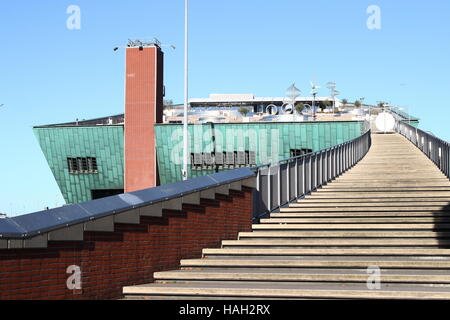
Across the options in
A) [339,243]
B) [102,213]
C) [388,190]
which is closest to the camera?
[102,213]

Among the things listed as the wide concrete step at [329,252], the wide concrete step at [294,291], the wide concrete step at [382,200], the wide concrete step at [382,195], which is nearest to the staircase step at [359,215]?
the wide concrete step at [382,200]

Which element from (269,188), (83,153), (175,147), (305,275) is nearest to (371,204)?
(269,188)

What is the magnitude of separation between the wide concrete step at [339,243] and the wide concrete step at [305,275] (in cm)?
180

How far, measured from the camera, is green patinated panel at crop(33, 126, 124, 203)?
71875 mm

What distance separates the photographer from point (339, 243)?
14.3 meters

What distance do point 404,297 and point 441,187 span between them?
12727 millimetres

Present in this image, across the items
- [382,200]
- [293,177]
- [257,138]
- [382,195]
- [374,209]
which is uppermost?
[257,138]

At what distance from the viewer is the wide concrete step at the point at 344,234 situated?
48.3 feet

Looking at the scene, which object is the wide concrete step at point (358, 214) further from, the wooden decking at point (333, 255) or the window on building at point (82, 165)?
the window on building at point (82, 165)

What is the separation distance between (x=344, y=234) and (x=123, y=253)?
5.06 m

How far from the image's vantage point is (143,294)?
1113 centimetres

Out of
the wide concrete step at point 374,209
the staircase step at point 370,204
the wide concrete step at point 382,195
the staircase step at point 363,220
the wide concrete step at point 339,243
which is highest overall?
the wide concrete step at point 382,195

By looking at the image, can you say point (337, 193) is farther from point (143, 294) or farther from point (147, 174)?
point (147, 174)

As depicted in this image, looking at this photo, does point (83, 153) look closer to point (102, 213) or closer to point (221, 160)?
point (221, 160)
